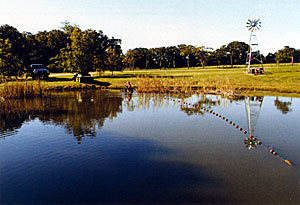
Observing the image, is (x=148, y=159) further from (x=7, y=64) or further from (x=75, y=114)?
(x=7, y=64)

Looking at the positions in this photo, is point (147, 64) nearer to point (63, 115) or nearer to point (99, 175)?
point (63, 115)


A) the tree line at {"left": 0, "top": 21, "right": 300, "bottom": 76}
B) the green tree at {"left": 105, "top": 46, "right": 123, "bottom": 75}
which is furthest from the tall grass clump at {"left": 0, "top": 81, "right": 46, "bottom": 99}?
the green tree at {"left": 105, "top": 46, "right": 123, "bottom": 75}

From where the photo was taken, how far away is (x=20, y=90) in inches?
1034

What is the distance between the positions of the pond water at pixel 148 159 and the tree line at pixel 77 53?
23.4 metres

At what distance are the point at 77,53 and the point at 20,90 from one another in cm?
2018

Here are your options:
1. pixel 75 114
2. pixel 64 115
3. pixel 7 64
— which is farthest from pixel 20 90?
pixel 7 64

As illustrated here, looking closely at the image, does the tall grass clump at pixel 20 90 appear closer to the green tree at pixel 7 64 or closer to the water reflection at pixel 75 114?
the water reflection at pixel 75 114

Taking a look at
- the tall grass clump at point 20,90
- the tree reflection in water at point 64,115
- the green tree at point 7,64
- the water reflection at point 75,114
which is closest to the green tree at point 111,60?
the green tree at point 7,64

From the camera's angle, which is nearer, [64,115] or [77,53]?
[64,115]

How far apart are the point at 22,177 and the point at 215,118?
12.5 meters

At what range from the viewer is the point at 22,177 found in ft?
27.1

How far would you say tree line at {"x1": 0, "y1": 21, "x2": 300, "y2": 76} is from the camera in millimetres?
45344

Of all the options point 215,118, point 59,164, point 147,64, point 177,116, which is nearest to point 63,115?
point 177,116

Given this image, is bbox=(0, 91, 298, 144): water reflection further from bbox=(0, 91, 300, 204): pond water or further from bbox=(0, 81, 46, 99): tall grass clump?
bbox=(0, 81, 46, 99): tall grass clump
